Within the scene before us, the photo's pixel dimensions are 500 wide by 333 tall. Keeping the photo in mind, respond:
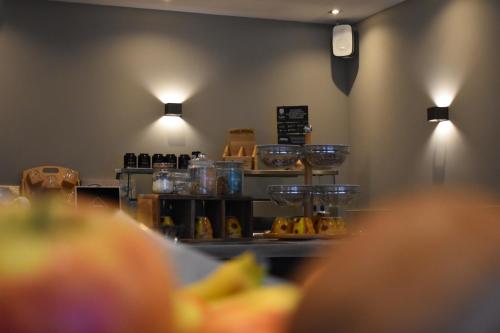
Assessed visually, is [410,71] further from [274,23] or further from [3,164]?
[3,164]

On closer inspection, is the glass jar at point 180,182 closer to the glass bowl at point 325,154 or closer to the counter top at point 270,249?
the glass bowl at point 325,154

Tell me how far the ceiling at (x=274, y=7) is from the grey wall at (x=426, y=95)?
0.69ft

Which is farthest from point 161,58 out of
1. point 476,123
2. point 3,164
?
point 476,123

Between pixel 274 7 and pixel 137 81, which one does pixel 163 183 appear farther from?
pixel 274 7

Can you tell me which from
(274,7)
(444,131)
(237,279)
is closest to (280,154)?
(237,279)

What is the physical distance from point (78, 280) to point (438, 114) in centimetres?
570

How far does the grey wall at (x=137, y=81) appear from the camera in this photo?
6176mm

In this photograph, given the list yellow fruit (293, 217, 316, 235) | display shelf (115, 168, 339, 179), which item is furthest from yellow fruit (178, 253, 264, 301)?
display shelf (115, 168, 339, 179)

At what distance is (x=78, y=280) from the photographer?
0.41ft

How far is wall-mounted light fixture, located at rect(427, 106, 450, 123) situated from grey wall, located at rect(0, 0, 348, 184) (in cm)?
163

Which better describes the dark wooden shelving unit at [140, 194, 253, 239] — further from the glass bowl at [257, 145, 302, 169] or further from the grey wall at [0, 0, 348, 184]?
the grey wall at [0, 0, 348, 184]

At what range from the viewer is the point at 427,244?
13cm

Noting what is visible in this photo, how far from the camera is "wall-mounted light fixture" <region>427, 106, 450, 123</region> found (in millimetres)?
5590

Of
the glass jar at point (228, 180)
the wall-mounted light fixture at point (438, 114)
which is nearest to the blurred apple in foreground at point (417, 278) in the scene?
the glass jar at point (228, 180)
